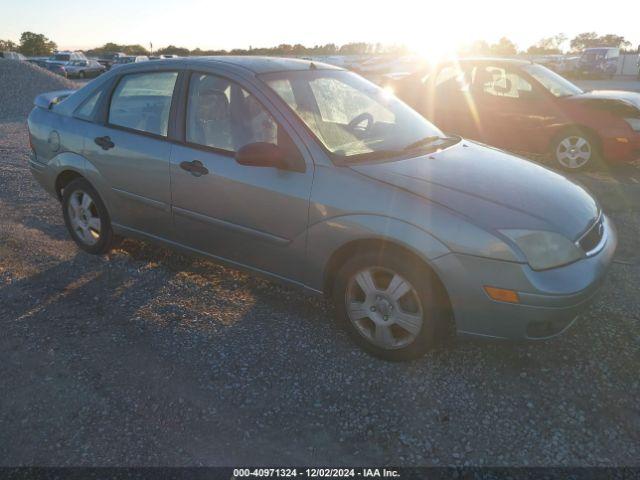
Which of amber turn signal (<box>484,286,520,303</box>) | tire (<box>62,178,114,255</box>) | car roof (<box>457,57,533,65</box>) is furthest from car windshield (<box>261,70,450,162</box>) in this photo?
car roof (<box>457,57,533,65</box>)

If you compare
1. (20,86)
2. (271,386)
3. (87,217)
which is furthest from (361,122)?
(20,86)

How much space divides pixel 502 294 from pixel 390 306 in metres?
0.64

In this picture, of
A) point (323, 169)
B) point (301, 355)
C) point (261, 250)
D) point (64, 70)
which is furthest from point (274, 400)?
point (64, 70)

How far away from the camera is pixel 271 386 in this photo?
112 inches

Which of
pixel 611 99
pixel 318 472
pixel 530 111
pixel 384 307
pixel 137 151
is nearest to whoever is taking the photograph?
pixel 318 472

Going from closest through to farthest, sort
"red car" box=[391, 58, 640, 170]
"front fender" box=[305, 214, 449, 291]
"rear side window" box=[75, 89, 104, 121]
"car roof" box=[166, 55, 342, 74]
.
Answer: "front fender" box=[305, 214, 449, 291], "car roof" box=[166, 55, 342, 74], "rear side window" box=[75, 89, 104, 121], "red car" box=[391, 58, 640, 170]

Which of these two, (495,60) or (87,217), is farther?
(495,60)

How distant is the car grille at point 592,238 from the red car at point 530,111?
4.71 metres

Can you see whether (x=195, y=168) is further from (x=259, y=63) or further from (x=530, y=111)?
(x=530, y=111)

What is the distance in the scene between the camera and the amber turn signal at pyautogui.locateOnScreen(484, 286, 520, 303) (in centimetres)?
259

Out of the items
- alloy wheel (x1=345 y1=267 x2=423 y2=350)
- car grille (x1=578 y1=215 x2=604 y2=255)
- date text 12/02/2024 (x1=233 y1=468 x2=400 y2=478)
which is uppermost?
car grille (x1=578 y1=215 x2=604 y2=255)

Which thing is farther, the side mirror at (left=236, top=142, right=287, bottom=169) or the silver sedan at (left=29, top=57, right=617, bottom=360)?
the side mirror at (left=236, top=142, right=287, bottom=169)

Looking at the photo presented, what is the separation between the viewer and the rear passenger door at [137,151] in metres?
3.74

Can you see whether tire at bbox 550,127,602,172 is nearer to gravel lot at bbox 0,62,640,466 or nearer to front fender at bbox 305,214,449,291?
gravel lot at bbox 0,62,640,466
